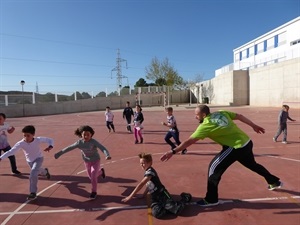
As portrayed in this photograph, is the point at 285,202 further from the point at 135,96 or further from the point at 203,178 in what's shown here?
the point at 135,96

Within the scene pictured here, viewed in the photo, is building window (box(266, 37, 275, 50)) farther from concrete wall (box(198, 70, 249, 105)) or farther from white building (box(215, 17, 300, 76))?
concrete wall (box(198, 70, 249, 105))

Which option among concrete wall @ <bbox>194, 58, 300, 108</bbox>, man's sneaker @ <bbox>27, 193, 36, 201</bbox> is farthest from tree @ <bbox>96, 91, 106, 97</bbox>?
man's sneaker @ <bbox>27, 193, 36, 201</bbox>

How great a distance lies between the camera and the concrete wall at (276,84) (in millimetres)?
29344

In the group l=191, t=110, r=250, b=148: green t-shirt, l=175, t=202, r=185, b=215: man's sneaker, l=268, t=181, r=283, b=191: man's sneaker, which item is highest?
l=191, t=110, r=250, b=148: green t-shirt

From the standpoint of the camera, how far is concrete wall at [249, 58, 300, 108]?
1155 inches

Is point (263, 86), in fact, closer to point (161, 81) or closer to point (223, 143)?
point (161, 81)

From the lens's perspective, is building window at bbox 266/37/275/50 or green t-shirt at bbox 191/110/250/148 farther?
building window at bbox 266/37/275/50

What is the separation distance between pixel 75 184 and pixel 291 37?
141 ft

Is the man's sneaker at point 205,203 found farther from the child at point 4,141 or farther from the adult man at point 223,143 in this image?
the child at point 4,141

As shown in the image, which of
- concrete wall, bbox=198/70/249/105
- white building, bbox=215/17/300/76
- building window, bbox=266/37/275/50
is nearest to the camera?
white building, bbox=215/17/300/76

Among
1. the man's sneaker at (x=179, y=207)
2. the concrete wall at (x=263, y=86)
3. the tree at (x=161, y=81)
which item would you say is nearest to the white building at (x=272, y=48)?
the concrete wall at (x=263, y=86)

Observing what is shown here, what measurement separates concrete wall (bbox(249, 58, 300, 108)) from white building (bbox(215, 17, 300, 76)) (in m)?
1.50

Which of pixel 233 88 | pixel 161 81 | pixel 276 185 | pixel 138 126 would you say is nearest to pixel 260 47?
pixel 233 88

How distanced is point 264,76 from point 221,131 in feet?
112
